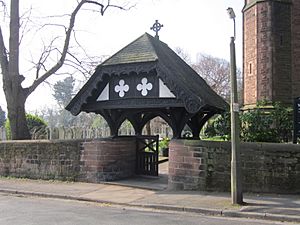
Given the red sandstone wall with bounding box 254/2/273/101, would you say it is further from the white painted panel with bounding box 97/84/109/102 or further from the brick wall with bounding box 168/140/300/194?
the white painted panel with bounding box 97/84/109/102

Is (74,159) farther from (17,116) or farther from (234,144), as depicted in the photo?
(234,144)

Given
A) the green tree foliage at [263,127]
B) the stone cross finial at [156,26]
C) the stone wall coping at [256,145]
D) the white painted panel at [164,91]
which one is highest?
the stone cross finial at [156,26]

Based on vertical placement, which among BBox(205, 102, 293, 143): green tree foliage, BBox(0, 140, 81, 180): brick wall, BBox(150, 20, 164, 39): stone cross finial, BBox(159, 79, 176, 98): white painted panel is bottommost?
BBox(0, 140, 81, 180): brick wall

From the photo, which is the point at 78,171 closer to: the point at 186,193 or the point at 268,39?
the point at 186,193

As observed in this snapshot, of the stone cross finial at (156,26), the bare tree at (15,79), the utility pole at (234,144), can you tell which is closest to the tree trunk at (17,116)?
the bare tree at (15,79)

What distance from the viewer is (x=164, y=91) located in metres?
12.6

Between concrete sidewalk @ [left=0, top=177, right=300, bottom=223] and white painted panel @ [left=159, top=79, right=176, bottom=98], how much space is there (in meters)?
3.03

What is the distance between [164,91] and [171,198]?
360 cm

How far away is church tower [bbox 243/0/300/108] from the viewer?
832 inches

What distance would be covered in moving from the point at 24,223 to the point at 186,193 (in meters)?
5.06

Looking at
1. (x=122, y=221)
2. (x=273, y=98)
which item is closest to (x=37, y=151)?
(x=122, y=221)

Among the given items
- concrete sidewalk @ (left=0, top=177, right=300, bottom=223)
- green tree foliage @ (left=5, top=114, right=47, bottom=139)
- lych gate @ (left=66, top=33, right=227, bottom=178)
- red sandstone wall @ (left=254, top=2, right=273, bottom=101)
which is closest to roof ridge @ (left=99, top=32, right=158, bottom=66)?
lych gate @ (left=66, top=33, right=227, bottom=178)

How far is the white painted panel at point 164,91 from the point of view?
489 inches

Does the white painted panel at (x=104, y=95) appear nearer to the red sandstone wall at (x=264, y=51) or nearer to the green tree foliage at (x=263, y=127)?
the green tree foliage at (x=263, y=127)
